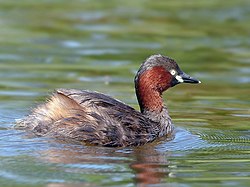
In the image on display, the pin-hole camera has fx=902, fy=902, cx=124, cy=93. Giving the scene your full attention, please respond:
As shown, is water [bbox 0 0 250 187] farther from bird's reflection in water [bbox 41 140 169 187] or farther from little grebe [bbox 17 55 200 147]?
little grebe [bbox 17 55 200 147]

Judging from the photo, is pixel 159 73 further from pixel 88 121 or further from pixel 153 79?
pixel 88 121

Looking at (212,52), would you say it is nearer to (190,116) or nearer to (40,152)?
(190,116)

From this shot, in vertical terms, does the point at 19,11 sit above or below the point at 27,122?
above

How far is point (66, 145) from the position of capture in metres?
9.38

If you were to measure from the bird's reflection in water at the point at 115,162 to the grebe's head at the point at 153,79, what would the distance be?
867 millimetres

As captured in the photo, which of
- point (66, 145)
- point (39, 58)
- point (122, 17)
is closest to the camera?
point (66, 145)

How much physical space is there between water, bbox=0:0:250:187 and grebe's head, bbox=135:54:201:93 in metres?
0.57

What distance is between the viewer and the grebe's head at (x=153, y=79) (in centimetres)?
1041

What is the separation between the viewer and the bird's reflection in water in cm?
824

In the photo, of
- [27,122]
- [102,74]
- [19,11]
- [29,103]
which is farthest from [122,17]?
[27,122]

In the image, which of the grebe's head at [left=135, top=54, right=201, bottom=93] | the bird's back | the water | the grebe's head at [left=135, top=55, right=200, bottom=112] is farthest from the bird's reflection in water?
the grebe's head at [left=135, top=54, right=201, bottom=93]

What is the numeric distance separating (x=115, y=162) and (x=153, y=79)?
75.7 inches

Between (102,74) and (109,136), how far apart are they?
195 inches

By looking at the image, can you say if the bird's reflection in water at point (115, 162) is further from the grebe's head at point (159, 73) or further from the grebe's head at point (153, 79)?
the grebe's head at point (159, 73)
